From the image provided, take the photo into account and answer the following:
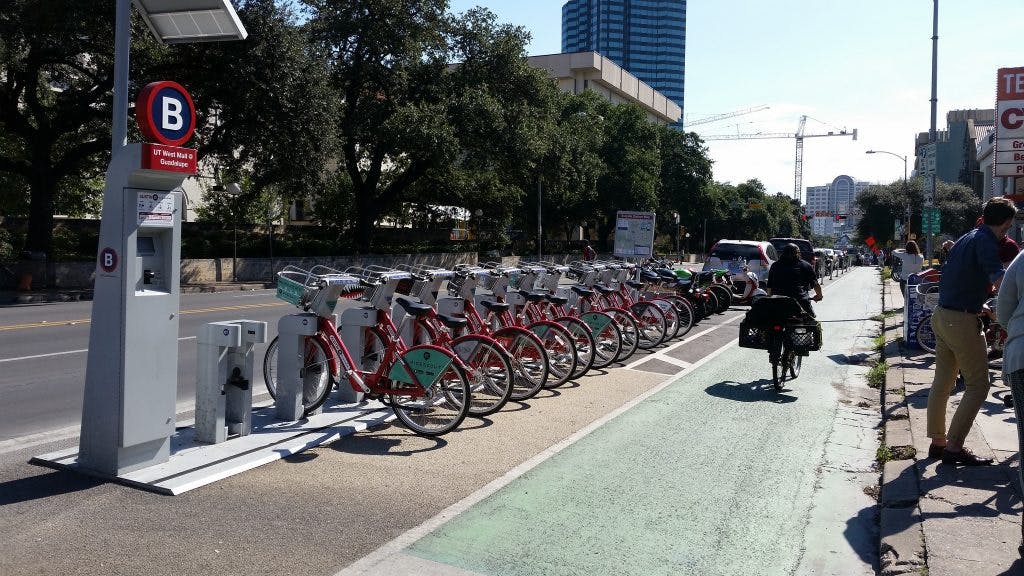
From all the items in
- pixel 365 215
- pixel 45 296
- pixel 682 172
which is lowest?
pixel 45 296

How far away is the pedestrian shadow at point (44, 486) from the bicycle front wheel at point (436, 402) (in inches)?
91.3

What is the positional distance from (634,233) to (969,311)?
21.7 m

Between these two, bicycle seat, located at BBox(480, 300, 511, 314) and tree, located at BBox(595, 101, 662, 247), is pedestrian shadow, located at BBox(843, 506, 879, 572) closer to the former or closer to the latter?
bicycle seat, located at BBox(480, 300, 511, 314)

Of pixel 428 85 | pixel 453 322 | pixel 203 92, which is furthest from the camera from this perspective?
pixel 428 85

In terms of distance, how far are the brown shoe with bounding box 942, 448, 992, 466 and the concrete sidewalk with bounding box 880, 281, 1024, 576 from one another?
4 centimetres

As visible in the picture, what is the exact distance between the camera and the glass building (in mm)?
182250

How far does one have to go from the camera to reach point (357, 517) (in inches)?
191

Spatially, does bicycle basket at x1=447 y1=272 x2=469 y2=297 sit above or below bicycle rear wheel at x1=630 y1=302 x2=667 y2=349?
above

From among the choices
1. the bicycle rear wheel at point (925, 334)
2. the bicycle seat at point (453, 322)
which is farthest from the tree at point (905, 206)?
the bicycle seat at point (453, 322)

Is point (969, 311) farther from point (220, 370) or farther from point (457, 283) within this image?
point (220, 370)

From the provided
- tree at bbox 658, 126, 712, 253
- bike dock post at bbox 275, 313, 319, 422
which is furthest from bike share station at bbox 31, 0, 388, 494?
tree at bbox 658, 126, 712, 253

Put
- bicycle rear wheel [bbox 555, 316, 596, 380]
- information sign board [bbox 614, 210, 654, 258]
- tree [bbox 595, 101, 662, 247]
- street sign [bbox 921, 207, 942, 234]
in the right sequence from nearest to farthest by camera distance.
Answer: bicycle rear wheel [bbox 555, 316, 596, 380], street sign [bbox 921, 207, 942, 234], information sign board [bbox 614, 210, 654, 258], tree [bbox 595, 101, 662, 247]

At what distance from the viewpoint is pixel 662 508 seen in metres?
5.18

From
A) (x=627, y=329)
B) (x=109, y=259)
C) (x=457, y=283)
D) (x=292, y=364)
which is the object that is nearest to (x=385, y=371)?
(x=292, y=364)
